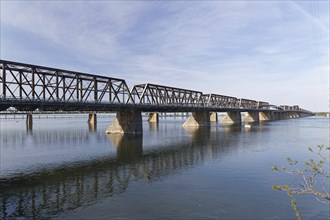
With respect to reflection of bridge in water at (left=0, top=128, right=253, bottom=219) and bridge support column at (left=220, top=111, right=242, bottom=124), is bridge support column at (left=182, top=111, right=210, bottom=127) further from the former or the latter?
reflection of bridge in water at (left=0, top=128, right=253, bottom=219)

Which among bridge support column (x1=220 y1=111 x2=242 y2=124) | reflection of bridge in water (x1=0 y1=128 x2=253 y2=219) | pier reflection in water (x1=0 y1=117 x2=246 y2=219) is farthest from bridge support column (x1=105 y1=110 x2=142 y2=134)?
bridge support column (x1=220 y1=111 x2=242 y2=124)

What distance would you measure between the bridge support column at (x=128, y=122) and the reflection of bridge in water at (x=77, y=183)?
42.0 metres

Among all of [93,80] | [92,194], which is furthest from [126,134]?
[92,194]

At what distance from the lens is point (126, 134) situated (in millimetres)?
90250

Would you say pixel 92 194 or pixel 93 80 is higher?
pixel 93 80

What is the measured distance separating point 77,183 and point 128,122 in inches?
2386

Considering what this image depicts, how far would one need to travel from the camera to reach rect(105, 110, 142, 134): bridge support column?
90688 mm

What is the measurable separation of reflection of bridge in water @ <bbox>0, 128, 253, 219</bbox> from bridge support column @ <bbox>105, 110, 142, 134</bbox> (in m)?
42.0

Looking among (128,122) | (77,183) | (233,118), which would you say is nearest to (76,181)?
(77,183)

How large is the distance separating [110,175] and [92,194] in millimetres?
8314

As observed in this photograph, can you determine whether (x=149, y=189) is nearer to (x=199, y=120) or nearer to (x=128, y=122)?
(x=128, y=122)

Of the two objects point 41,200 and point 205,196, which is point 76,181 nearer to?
point 41,200

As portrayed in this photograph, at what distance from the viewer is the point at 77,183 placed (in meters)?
31.4

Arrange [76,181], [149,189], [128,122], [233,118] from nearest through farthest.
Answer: [149,189] → [76,181] → [128,122] → [233,118]
